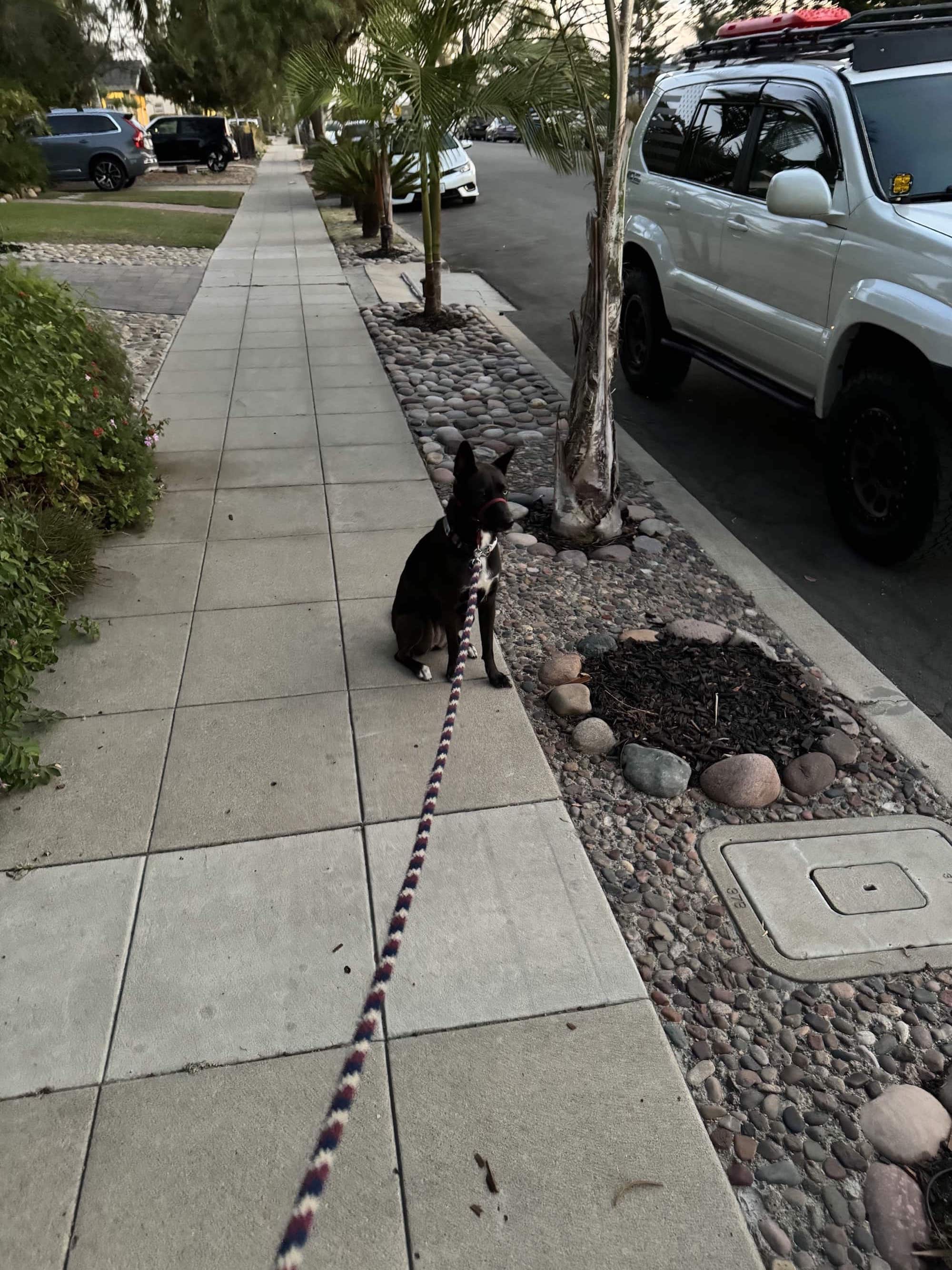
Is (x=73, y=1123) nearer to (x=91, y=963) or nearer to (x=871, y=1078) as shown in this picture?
(x=91, y=963)

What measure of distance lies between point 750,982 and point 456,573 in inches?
72.3

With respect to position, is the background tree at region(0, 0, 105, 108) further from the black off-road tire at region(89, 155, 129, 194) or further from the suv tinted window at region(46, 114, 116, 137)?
the black off-road tire at region(89, 155, 129, 194)

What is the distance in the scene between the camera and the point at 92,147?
24547 millimetres

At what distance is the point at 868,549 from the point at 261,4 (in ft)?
101

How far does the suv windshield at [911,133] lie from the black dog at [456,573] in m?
3.14

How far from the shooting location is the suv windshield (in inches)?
189

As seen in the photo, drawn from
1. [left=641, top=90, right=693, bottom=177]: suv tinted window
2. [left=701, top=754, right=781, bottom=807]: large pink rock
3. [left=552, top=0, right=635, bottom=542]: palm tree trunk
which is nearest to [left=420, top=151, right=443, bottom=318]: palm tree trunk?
[left=641, top=90, right=693, bottom=177]: suv tinted window

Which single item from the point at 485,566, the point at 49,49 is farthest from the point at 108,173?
the point at 485,566

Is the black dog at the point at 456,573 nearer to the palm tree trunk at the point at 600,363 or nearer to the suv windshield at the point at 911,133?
the palm tree trunk at the point at 600,363

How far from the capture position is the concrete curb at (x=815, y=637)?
372 cm

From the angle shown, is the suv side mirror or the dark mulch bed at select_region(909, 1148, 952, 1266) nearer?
the dark mulch bed at select_region(909, 1148, 952, 1266)

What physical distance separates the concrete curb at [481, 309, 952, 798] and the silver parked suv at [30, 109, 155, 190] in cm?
2459

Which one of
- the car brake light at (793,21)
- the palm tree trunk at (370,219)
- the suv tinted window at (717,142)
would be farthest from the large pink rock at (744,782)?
the palm tree trunk at (370,219)

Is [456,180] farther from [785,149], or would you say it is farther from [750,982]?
[750,982]
